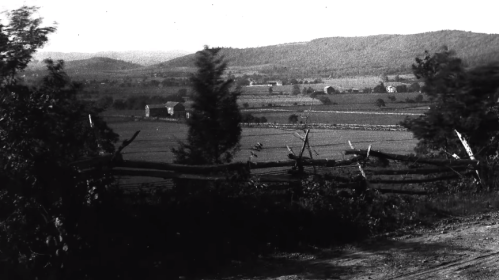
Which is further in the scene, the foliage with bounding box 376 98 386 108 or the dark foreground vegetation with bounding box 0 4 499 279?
the foliage with bounding box 376 98 386 108

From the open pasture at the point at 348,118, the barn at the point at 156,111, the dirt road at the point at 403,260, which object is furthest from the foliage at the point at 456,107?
the dirt road at the point at 403,260

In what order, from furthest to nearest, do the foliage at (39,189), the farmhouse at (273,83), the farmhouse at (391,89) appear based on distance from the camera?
1. the farmhouse at (391,89)
2. the farmhouse at (273,83)
3. the foliage at (39,189)

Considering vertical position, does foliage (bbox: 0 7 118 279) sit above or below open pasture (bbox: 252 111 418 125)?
above

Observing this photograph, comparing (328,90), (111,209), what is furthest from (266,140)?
(328,90)

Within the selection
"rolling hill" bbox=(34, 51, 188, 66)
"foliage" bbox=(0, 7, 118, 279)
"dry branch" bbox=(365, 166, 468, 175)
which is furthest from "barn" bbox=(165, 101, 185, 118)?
"foliage" bbox=(0, 7, 118, 279)

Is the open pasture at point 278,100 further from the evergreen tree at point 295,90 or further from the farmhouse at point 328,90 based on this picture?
the farmhouse at point 328,90

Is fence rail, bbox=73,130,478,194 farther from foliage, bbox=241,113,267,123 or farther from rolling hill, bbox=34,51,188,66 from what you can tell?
rolling hill, bbox=34,51,188,66

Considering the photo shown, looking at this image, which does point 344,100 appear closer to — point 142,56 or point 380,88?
point 380,88
